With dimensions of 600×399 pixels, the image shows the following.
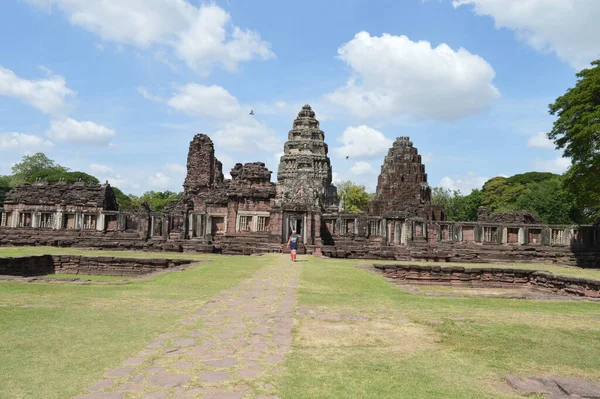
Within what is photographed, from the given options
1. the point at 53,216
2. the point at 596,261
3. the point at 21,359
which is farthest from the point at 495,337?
the point at 53,216

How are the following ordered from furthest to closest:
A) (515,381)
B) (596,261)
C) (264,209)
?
(264,209) < (596,261) < (515,381)

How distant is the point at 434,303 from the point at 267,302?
3.14 metres

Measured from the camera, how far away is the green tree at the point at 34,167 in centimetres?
8038

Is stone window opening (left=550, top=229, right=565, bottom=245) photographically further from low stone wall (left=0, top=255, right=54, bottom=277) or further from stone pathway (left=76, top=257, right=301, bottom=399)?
low stone wall (left=0, top=255, right=54, bottom=277)

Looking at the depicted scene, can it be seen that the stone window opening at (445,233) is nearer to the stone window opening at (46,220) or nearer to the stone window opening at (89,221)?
the stone window opening at (89,221)

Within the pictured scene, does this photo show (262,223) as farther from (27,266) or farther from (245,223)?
(27,266)

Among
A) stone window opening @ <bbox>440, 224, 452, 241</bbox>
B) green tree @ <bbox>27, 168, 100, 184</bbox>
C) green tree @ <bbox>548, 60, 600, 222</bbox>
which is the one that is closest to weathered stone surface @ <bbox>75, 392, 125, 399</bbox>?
green tree @ <bbox>548, 60, 600, 222</bbox>

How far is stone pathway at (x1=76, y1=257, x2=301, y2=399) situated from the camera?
4.02 meters

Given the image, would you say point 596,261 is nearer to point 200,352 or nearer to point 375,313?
point 375,313

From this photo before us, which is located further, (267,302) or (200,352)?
(267,302)

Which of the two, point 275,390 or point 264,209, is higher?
point 264,209

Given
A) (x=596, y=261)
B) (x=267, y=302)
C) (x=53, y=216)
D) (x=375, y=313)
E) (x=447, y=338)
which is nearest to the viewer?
(x=447, y=338)

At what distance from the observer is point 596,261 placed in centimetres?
2277

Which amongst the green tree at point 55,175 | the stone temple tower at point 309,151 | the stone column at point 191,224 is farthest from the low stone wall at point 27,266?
the green tree at point 55,175
